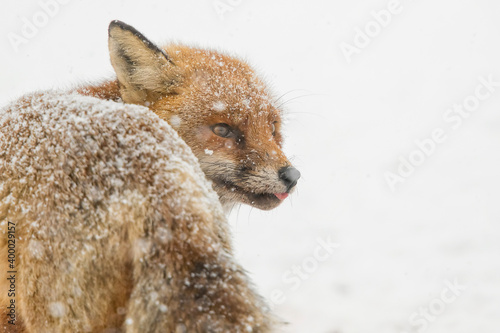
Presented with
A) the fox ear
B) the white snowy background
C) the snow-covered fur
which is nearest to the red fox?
the snow-covered fur

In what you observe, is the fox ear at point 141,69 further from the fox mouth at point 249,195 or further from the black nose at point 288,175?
the black nose at point 288,175

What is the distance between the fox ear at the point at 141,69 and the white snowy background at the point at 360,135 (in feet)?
3.19

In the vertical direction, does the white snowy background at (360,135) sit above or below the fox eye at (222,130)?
below

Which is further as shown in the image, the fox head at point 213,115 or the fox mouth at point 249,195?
the fox mouth at point 249,195

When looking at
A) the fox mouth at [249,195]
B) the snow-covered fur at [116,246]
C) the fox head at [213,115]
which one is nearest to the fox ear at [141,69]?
the fox head at [213,115]

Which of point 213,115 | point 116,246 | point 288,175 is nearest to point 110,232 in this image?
point 116,246

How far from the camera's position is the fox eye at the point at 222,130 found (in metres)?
3.71

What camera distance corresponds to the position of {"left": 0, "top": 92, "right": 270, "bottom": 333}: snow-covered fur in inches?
84.9

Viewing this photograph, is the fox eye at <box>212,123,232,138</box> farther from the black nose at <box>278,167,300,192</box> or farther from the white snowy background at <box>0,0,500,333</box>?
the white snowy background at <box>0,0,500,333</box>

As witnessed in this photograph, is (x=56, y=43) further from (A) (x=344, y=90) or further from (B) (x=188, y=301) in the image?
(B) (x=188, y=301)

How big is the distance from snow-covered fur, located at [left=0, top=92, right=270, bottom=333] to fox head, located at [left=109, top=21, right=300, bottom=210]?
1269mm

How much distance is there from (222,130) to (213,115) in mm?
143

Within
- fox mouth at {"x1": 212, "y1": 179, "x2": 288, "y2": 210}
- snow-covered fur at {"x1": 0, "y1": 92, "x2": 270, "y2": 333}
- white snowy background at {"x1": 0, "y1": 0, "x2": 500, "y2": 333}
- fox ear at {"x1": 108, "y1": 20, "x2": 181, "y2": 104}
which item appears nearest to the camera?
snow-covered fur at {"x1": 0, "y1": 92, "x2": 270, "y2": 333}

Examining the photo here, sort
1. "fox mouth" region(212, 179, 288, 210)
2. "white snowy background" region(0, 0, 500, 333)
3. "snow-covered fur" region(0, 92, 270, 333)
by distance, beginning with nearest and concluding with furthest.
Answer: "snow-covered fur" region(0, 92, 270, 333)
"fox mouth" region(212, 179, 288, 210)
"white snowy background" region(0, 0, 500, 333)
